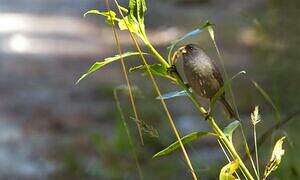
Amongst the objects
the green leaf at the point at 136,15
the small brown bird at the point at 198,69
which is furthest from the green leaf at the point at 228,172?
the green leaf at the point at 136,15

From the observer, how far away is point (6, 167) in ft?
17.1

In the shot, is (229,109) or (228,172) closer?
(228,172)

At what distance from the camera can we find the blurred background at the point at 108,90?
3.59 meters

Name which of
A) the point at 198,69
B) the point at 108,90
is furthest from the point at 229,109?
the point at 108,90

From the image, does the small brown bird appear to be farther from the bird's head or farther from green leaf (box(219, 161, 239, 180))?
green leaf (box(219, 161, 239, 180))

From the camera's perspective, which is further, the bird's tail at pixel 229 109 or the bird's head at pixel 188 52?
the bird's tail at pixel 229 109

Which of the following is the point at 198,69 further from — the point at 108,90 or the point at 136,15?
the point at 108,90

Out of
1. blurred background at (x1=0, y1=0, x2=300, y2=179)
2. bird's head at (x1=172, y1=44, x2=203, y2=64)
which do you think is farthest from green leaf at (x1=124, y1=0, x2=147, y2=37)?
blurred background at (x1=0, y1=0, x2=300, y2=179)

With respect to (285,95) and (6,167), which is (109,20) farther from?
(6,167)

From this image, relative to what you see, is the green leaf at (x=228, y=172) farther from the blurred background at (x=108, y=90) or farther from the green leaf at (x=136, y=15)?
the green leaf at (x=136, y=15)

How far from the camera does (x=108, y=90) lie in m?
6.68

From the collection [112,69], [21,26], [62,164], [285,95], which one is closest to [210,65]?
[285,95]

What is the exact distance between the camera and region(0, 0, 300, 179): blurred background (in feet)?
11.8

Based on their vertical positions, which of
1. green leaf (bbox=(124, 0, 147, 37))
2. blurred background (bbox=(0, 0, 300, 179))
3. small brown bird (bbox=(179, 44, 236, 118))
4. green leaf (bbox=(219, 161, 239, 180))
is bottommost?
blurred background (bbox=(0, 0, 300, 179))
